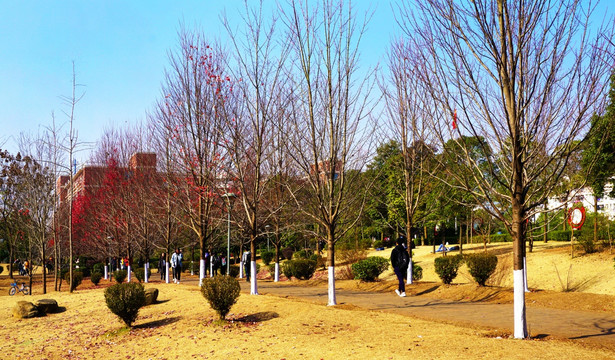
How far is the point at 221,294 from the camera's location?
11227 mm

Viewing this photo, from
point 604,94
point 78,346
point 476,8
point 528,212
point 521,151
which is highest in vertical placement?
point 476,8

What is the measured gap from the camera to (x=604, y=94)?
9.37 metres

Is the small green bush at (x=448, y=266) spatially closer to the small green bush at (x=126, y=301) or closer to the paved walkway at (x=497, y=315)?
the paved walkway at (x=497, y=315)

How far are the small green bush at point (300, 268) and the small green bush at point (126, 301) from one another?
13.2 metres

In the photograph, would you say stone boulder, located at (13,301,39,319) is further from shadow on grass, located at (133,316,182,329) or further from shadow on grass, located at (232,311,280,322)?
shadow on grass, located at (232,311,280,322)

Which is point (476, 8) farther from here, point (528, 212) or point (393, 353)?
point (393, 353)

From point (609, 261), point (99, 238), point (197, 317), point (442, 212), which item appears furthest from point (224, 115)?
point (442, 212)

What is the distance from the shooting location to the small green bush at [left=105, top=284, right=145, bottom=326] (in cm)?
1234

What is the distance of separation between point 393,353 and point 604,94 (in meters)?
5.89

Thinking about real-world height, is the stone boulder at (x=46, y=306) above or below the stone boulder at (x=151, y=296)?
below

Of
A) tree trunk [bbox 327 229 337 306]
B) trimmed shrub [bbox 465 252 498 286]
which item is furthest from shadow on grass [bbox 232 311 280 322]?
trimmed shrub [bbox 465 252 498 286]

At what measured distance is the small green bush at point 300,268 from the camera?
2539 cm

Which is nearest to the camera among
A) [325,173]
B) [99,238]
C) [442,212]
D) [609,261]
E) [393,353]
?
[393,353]

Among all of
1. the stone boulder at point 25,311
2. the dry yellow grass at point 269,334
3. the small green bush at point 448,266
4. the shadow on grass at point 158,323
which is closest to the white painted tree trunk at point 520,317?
the dry yellow grass at point 269,334
